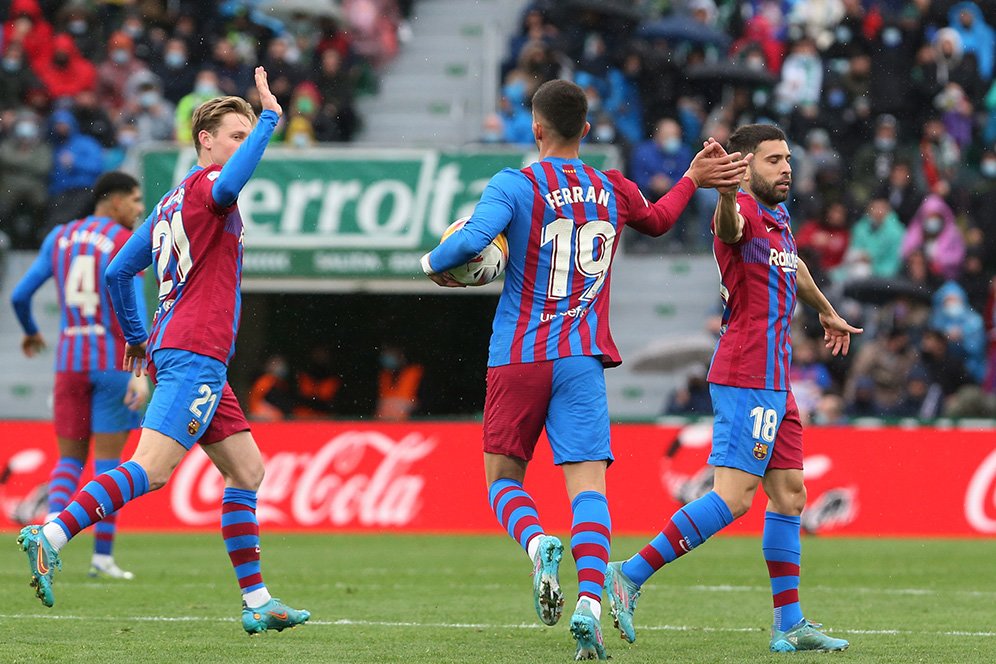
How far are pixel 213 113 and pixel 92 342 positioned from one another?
400 cm

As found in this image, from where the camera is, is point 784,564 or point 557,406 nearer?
point 557,406

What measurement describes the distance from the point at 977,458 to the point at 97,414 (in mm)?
8561

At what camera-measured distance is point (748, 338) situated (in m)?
7.34

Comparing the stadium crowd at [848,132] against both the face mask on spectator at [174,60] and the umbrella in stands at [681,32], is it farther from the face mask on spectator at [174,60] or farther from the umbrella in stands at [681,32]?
the face mask on spectator at [174,60]

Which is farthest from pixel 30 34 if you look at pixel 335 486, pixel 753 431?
pixel 753 431

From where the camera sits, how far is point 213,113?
7.30 meters

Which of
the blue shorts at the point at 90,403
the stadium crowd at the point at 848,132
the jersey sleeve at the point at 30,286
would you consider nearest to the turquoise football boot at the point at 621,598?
the blue shorts at the point at 90,403

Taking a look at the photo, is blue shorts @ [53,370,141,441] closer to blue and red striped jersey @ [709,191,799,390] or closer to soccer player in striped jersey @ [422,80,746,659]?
soccer player in striped jersey @ [422,80,746,659]

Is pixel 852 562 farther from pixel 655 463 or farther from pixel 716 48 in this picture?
pixel 716 48

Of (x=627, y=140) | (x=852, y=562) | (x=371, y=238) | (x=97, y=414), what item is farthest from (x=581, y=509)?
(x=627, y=140)

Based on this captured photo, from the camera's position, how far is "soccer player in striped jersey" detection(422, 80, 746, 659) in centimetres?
668

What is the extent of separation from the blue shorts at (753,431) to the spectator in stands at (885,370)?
10673 millimetres

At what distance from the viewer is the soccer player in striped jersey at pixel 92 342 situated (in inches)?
424

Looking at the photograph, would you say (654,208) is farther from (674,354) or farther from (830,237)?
(830,237)
